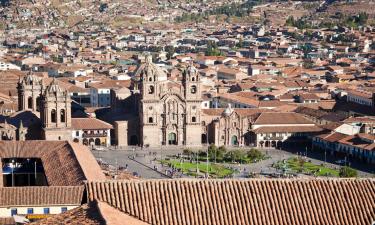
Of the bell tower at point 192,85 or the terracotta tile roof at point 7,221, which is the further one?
the bell tower at point 192,85

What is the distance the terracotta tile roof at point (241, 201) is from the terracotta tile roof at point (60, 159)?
838cm

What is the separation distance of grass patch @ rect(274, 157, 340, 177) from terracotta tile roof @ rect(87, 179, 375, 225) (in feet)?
83.0

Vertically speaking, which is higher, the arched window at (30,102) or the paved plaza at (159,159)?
the arched window at (30,102)

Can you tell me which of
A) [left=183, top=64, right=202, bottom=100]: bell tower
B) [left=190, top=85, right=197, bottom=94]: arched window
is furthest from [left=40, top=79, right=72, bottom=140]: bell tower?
[left=190, top=85, right=197, bottom=94]: arched window

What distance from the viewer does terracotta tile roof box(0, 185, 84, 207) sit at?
25.2 m

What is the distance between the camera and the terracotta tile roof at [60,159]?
2855cm

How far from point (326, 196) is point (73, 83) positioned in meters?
58.0

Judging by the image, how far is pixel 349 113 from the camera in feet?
195

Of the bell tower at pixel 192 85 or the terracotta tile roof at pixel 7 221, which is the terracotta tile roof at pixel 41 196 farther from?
the bell tower at pixel 192 85

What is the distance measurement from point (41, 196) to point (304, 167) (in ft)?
76.4

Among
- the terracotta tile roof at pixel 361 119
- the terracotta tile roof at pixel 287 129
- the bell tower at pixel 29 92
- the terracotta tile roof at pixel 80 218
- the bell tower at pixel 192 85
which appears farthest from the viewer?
the terracotta tile roof at pixel 361 119

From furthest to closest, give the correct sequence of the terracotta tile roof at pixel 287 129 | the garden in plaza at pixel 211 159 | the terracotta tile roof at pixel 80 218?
the terracotta tile roof at pixel 287 129, the garden in plaza at pixel 211 159, the terracotta tile roof at pixel 80 218

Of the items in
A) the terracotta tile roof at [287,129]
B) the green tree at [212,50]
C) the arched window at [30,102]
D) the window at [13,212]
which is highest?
the green tree at [212,50]

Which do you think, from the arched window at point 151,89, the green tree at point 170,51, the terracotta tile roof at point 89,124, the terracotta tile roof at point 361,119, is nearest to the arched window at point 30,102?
the terracotta tile roof at point 89,124
